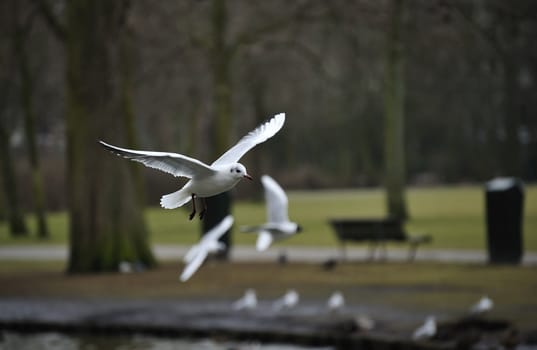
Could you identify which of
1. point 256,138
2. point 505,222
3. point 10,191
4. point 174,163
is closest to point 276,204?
point 256,138

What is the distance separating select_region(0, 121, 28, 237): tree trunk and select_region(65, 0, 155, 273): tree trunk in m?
16.3

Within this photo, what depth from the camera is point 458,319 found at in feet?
45.7

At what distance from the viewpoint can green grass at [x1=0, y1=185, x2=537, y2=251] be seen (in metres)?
29.7

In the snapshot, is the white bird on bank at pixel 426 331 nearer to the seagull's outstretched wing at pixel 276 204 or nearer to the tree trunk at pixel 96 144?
the seagull's outstretched wing at pixel 276 204

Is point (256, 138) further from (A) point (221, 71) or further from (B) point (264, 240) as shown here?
(A) point (221, 71)

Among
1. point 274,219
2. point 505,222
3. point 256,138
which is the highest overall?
point 256,138

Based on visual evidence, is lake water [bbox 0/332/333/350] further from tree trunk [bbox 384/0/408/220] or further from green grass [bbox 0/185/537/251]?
tree trunk [bbox 384/0/408/220]

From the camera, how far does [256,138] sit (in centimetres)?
791

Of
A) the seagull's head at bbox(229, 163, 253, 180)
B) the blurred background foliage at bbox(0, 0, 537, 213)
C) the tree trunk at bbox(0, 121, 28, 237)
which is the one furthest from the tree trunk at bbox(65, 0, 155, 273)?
the tree trunk at bbox(0, 121, 28, 237)

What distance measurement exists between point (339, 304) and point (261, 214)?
28503mm

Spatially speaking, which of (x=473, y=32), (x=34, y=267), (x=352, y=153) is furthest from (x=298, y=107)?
(x=34, y=267)

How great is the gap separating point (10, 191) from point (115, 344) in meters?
26.8

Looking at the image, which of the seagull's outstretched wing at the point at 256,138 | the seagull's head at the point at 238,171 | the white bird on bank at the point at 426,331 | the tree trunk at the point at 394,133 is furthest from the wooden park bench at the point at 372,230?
the seagull's head at the point at 238,171

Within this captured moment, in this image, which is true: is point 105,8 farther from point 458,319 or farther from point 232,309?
point 458,319
